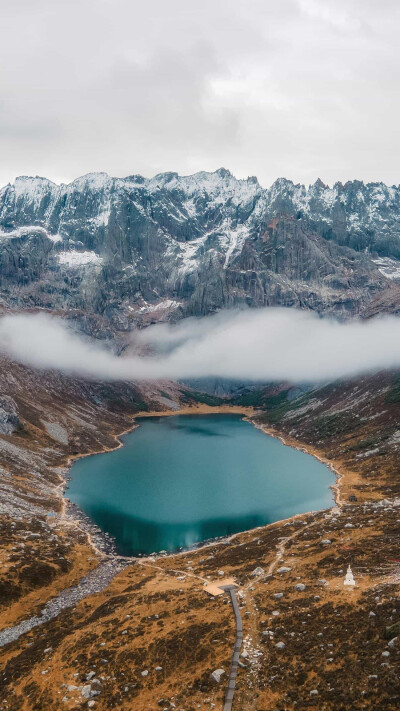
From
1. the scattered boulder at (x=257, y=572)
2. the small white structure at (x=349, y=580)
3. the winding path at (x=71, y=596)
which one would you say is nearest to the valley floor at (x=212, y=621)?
the scattered boulder at (x=257, y=572)

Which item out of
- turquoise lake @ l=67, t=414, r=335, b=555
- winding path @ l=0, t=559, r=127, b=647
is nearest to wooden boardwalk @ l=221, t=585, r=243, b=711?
winding path @ l=0, t=559, r=127, b=647

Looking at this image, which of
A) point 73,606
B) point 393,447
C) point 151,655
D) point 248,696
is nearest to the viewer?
point 248,696

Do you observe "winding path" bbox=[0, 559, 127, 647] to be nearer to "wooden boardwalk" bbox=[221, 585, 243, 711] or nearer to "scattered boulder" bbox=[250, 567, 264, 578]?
"scattered boulder" bbox=[250, 567, 264, 578]

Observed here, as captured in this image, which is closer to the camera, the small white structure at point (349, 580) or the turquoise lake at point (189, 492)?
the small white structure at point (349, 580)

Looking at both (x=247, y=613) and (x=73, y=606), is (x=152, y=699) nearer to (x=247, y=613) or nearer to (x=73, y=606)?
(x=247, y=613)

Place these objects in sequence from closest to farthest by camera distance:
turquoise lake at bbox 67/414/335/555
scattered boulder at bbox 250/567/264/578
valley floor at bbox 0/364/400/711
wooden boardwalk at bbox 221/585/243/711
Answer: wooden boardwalk at bbox 221/585/243/711 → valley floor at bbox 0/364/400/711 → scattered boulder at bbox 250/567/264/578 → turquoise lake at bbox 67/414/335/555

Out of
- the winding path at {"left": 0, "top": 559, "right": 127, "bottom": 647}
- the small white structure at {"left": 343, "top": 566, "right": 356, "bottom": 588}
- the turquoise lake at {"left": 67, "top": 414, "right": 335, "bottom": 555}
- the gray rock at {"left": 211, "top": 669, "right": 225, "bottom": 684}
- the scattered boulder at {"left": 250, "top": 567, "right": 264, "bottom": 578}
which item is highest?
the small white structure at {"left": 343, "top": 566, "right": 356, "bottom": 588}

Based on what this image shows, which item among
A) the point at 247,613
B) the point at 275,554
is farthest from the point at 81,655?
→ the point at 275,554

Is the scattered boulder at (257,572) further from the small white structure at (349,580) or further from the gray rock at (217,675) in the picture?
the gray rock at (217,675)
